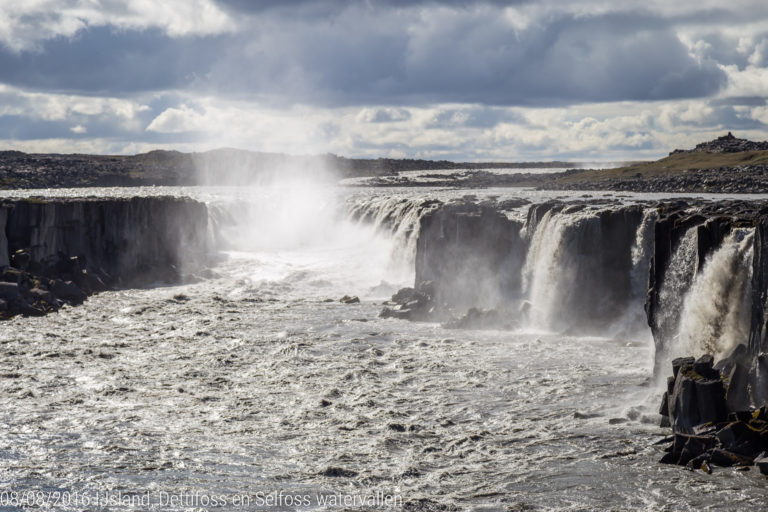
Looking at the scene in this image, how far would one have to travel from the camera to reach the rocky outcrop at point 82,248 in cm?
4838

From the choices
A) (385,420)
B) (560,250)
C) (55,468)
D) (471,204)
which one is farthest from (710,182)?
(55,468)

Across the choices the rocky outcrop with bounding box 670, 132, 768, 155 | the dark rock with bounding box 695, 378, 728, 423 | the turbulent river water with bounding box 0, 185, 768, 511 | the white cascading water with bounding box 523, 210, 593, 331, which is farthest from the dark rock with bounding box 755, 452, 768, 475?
the rocky outcrop with bounding box 670, 132, 768, 155

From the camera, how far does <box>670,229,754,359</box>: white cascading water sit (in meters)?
25.5

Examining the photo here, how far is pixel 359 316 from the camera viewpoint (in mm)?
46469

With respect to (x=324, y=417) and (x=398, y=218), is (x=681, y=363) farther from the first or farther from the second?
(x=398, y=218)

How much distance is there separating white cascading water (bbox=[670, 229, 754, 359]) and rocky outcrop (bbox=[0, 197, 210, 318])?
34674 millimetres

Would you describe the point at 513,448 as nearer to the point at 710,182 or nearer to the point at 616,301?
the point at 616,301

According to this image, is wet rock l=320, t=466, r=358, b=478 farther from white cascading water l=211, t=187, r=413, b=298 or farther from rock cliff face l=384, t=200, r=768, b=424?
white cascading water l=211, t=187, r=413, b=298

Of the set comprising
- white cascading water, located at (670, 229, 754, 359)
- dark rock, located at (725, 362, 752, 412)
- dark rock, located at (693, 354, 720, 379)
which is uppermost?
white cascading water, located at (670, 229, 754, 359)

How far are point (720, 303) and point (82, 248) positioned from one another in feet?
146

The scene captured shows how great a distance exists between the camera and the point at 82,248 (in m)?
57.0

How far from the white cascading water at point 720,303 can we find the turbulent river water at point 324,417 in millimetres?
2497

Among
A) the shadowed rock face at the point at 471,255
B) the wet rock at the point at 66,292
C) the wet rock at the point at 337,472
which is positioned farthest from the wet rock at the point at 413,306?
the wet rock at the point at 337,472

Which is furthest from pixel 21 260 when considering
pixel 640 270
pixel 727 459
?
pixel 727 459
